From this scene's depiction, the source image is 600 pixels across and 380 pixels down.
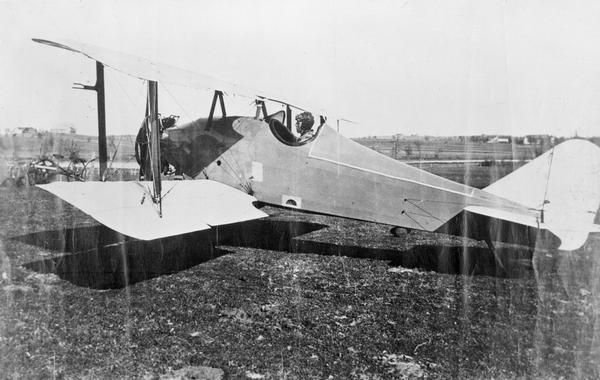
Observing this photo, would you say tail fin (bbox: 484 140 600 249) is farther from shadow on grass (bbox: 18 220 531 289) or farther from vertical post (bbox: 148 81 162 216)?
vertical post (bbox: 148 81 162 216)

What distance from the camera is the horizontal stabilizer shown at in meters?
4.79

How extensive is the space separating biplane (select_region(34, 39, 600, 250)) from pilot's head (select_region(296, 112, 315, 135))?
6 cm

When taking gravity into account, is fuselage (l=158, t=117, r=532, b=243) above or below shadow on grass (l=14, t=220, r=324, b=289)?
above

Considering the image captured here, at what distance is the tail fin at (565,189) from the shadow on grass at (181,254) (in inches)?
41.8

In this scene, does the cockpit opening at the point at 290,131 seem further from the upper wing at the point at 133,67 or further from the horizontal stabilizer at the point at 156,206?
the horizontal stabilizer at the point at 156,206

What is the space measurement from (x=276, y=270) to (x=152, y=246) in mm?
2383

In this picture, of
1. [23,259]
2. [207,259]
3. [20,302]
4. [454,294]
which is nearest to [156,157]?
[207,259]

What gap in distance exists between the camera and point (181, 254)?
6613 mm

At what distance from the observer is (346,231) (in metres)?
8.62

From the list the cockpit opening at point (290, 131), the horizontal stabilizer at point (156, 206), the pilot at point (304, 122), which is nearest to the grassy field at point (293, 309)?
the horizontal stabilizer at point (156, 206)

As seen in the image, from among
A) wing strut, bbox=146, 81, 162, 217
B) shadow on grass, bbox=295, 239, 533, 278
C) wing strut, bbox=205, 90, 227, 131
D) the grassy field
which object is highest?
wing strut, bbox=205, 90, 227, 131

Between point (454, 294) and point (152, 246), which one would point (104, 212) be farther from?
point (454, 294)

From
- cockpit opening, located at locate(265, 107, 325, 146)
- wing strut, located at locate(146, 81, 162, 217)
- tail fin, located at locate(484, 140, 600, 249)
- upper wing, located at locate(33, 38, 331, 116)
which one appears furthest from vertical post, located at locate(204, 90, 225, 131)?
tail fin, located at locate(484, 140, 600, 249)

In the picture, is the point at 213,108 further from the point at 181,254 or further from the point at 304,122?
the point at 181,254
